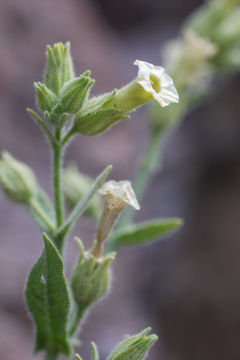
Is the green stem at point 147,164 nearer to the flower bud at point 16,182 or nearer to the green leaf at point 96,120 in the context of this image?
the flower bud at point 16,182

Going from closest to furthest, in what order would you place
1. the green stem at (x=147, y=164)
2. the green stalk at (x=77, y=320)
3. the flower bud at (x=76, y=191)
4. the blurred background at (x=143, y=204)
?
the green stalk at (x=77, y=320) < the flower bud at (x=76, y=191) < the green stem at (x=147, y=164) < the blurred background at (x=143, y=204)

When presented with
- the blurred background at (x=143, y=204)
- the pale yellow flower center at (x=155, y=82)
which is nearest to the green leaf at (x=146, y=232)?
the pale yellow flower center at (x=155, y=82)

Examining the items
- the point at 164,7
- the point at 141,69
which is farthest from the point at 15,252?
the point at 164,7

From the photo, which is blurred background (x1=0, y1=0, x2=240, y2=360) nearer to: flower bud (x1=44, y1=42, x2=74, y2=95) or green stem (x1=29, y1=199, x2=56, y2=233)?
green stem (x1=29, y1=199, x2=56, y2=233)

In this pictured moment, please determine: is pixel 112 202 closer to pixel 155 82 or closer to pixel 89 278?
pixel 89 278

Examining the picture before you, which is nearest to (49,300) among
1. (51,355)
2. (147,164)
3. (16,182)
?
(51,355)
